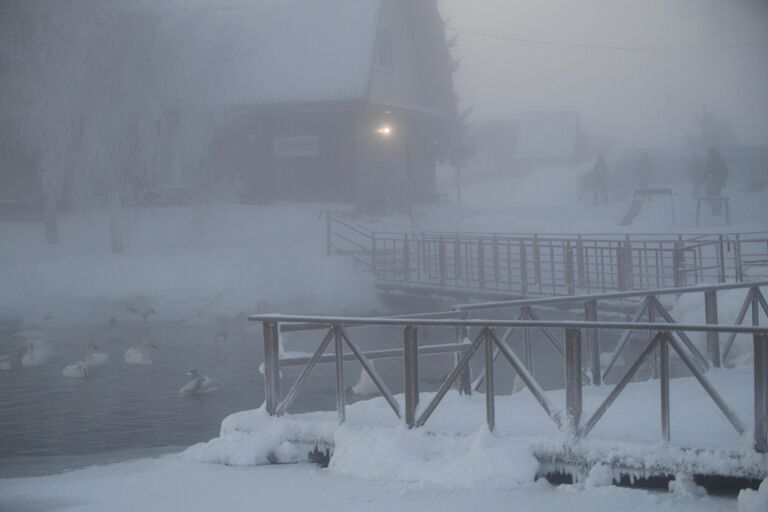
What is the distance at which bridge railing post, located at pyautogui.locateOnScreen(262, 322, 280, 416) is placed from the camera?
9047 millimetres

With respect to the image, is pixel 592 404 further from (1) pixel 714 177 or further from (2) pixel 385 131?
(1) pixel 714 177

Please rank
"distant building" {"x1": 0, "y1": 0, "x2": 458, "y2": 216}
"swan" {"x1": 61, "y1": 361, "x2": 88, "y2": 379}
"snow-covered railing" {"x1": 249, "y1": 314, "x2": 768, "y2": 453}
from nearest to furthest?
"snow-covered railing" {"x1": 249, "y1": 314, "x2": 768, "y2": 453}, "swan" {"x1": 61, "y1": 361, "x2": 88, "y2": 379}, "distant building" {"x1": 0, "y1": 0, "x2": 458, "y2": 216}

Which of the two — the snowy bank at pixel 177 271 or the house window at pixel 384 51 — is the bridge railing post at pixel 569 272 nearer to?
the snowy bank at pixel 177 271

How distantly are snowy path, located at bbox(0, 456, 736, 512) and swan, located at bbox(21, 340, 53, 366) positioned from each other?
32.9 feet

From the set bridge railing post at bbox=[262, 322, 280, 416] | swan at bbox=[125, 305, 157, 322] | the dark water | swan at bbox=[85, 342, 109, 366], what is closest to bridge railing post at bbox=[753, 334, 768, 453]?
bridge railing post at bbox=[262, 322, 280, 416]

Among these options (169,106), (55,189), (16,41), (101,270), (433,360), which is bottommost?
(433,360)

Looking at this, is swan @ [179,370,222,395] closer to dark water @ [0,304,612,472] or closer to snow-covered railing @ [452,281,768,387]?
dark water @ [0,304,612,472]

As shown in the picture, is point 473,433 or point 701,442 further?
point 473,433

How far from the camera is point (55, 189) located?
27.0 metres

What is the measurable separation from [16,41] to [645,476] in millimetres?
25306

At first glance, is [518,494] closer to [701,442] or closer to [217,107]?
[701,442]

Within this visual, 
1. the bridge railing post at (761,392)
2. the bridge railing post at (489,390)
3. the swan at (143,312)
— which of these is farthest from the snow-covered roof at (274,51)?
the bridge railing post at (761,392)

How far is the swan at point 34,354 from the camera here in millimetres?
18953

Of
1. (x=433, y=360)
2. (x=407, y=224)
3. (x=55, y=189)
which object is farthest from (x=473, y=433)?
(x=407, y=224)
